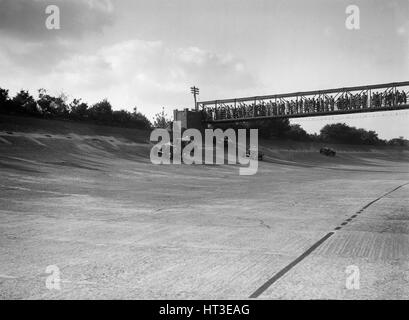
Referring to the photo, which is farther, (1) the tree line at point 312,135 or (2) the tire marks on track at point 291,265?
(1) the tree line at point 312,135

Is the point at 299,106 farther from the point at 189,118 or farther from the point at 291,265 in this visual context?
the point at 291,265

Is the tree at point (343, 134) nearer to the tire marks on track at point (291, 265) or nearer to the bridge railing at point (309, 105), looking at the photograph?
the bridge railing at point (309, 105)

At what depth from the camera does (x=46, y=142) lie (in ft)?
111

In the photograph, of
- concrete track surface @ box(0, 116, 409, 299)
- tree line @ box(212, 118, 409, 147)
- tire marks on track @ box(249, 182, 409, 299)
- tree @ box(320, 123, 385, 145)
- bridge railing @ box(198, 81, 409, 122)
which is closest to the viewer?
tire marks on track @ box(249, 182, 409, 299)

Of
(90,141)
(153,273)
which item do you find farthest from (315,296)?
(90,141)

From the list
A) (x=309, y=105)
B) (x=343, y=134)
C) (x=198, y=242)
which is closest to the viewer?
(x=198, y=242)

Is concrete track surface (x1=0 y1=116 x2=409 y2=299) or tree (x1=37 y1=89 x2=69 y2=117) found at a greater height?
tree (x1=37 y1=89 x2=69 y2=117)

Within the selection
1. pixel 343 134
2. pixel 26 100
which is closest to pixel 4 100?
pixel 26 100

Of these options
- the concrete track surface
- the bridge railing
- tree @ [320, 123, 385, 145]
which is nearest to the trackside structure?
the bridge railing

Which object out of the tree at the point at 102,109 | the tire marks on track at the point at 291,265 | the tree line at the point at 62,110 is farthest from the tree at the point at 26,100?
the tire marks on track at the point at 291,265

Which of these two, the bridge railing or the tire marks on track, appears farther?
the bridge railing

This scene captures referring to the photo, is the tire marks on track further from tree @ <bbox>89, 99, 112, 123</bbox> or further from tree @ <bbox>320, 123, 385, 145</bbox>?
tree @ <bbox>320, 123, 385, 145</bbox>
